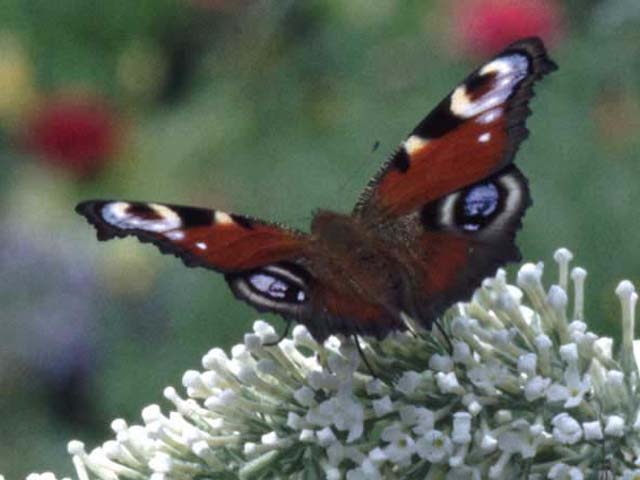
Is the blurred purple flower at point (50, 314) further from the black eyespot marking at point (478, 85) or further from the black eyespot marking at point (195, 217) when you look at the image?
the black eyespot marking at point (478, 85)

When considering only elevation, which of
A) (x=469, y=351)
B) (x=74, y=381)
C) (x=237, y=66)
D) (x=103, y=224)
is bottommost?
(x=469, y=351)

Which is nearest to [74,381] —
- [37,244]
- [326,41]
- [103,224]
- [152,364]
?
[37,244]

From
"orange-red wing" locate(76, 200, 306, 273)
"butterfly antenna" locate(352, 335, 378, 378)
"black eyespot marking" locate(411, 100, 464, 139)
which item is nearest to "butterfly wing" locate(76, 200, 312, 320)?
"orange-red wing" locate(76, 200, 306, 273)

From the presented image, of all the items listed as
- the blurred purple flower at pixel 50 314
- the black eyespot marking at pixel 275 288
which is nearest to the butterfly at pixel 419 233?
the black eyespot marking at pixel 275 288

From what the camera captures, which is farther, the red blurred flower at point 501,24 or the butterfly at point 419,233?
the red blurred flower at point 501,24

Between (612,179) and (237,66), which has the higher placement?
(237,66)

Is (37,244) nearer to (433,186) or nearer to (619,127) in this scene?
(619,127)
